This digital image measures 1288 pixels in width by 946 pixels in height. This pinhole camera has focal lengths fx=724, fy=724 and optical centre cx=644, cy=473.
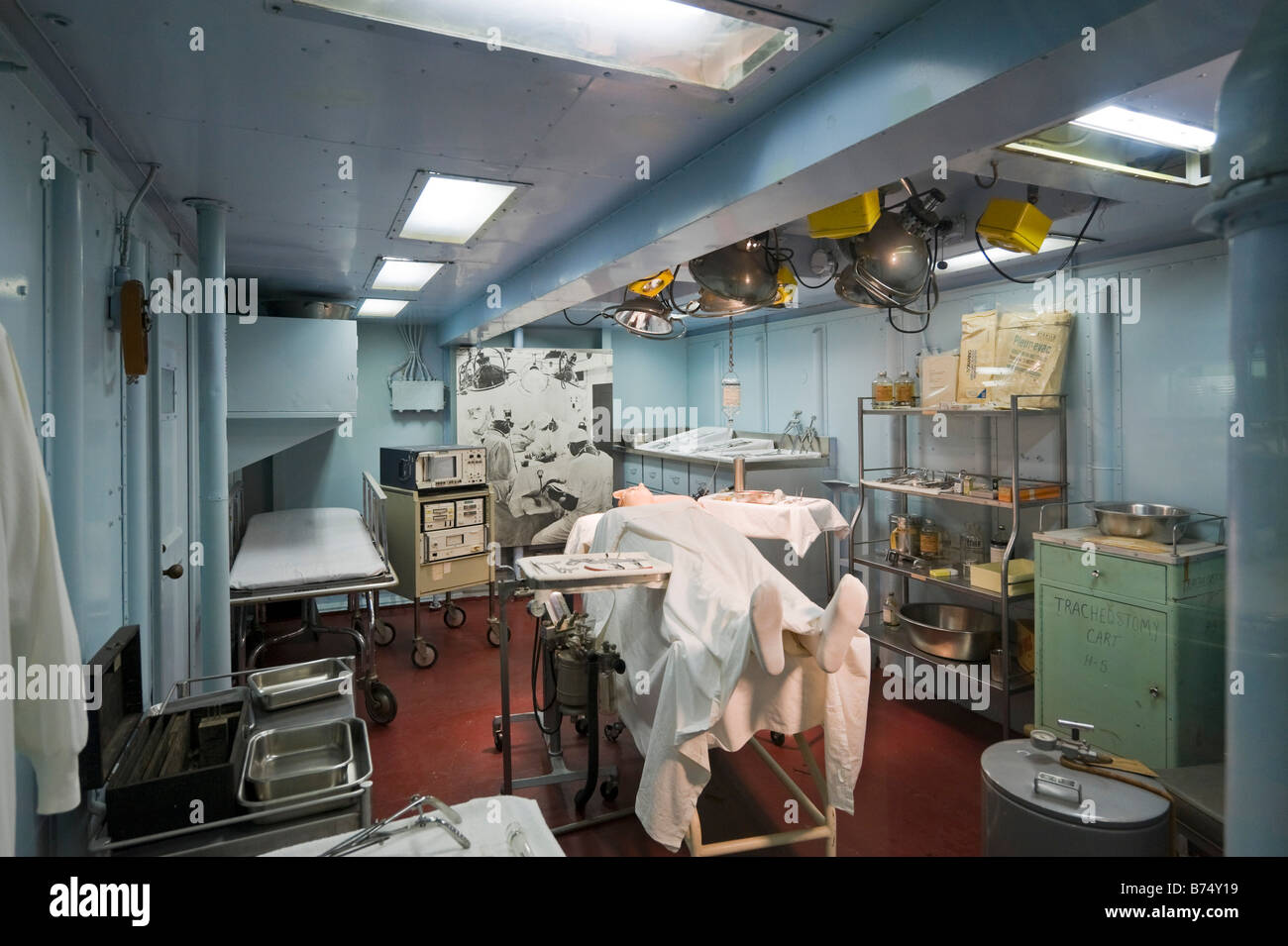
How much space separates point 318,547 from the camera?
4.45m

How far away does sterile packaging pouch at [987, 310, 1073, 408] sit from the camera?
3.59 meters

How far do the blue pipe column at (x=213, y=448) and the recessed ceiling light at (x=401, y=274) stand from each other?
0.93 m

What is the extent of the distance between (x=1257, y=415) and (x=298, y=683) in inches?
96.3

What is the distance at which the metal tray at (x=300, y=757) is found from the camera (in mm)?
1758

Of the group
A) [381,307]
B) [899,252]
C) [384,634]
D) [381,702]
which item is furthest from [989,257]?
[384,634]

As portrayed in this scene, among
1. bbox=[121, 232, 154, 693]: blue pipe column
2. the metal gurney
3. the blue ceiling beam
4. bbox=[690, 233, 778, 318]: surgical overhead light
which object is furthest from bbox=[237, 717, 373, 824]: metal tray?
bbox=[690, 233, 778, 318]: surgical overhead light

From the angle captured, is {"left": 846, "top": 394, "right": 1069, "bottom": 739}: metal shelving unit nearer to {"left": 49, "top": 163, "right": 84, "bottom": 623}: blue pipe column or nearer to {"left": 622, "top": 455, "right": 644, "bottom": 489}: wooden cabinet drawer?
{"left": 622, "top": 455, "right": 644, "bottom": 489}: wooden cabinet drawer

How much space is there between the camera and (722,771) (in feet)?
11.3

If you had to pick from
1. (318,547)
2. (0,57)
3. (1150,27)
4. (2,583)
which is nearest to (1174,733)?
(1150,27)

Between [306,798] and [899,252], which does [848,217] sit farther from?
[306,798]

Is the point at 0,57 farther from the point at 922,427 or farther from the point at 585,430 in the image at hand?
the point at 585,430

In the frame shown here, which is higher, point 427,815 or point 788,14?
point 788,14

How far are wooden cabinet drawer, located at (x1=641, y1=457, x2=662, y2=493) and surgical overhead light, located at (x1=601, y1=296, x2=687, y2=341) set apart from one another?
2440 mm

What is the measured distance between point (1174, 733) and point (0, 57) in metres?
4.10
